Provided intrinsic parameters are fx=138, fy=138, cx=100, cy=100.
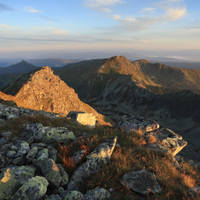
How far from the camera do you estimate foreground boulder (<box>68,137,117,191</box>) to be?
5.62 meters

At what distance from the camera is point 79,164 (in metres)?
6.44

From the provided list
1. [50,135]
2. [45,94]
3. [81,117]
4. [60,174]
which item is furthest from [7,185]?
[45,94]

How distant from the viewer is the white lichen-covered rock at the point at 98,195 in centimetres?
469

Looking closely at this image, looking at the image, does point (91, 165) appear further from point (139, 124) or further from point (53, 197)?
point (139, 124)

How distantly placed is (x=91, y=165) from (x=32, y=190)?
103 inches

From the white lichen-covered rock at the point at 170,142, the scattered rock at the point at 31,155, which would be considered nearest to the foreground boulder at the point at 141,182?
the scattered rock at the point at 31,155

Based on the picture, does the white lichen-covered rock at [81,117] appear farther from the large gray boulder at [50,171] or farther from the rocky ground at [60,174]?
the large gray boulder at [50,171]

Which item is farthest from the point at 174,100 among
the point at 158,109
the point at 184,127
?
the point at 184,127

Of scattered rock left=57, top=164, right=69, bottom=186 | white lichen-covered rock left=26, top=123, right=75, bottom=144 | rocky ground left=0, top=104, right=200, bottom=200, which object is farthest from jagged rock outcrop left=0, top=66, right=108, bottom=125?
scattered rock left=57, top=164, right=69, bottom=186

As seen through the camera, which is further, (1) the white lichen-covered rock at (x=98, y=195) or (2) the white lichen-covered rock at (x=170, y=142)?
(2) the white lichen-covered rock at (x=170, y=142)

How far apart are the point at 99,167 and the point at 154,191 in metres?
2.42

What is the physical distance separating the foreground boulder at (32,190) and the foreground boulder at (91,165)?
1179mm

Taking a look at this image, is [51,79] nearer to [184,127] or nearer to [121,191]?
[121,191]

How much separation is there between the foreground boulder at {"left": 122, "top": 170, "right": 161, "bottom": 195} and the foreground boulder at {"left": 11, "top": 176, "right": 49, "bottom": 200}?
3.04 meters
